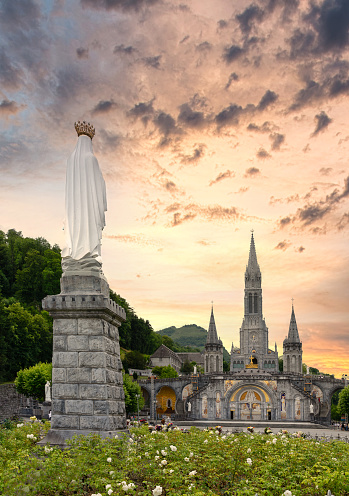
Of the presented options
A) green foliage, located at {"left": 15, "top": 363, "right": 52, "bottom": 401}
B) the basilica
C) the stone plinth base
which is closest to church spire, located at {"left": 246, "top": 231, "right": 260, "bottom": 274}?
the basilica

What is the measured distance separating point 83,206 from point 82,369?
12.2ft

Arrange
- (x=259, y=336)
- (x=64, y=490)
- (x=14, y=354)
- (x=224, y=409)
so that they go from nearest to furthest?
1. (x=64, y=490)
2. (x=14, y=354)
3. (x=224, y=409)
4. (x=259, y=336)

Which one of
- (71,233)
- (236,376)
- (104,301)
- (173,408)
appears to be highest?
(71,233)

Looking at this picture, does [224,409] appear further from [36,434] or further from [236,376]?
[36,434]

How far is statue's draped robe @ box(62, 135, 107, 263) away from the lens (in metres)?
12.4

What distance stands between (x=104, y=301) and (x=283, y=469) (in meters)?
4.87

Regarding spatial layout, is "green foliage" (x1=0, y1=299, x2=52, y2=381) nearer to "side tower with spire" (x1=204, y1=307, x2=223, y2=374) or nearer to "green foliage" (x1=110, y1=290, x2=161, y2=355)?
"green foliage" (x1=110, y1=290, x2=161, y2=355)

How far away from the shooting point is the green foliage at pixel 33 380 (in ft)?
153

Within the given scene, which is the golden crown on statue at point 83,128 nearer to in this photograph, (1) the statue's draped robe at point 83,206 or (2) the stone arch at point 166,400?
(1) the statue's draped robe at point 83,206

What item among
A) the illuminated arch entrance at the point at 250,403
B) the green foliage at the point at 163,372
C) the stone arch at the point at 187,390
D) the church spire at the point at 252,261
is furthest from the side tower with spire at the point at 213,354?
the illuminated arch entrance at the point at 250,403

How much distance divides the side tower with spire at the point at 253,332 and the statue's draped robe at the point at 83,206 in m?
94.6

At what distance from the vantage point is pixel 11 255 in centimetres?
7844

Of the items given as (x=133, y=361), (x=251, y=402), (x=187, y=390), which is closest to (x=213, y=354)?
(x=133, y=361)

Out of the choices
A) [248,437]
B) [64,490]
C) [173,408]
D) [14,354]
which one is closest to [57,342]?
[64,490]
